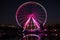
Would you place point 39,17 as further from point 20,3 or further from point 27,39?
point 27,39

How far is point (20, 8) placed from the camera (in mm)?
5848

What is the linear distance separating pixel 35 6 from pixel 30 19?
0.44 metres

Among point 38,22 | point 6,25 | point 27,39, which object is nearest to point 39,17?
point 38,22

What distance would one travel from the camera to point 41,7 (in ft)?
19.2

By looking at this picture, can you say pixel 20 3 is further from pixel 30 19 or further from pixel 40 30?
pixel 40 30

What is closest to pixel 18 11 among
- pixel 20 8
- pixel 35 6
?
pixel 20 8

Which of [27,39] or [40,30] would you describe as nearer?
[27,39]

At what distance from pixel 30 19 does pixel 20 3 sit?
0.59 meters

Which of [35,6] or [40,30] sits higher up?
[35,6]

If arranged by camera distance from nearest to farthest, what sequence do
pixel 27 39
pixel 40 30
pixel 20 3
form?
1. pixel 27 39
2. pixel 40 30
3. pixel 20 3

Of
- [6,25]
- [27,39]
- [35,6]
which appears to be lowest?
[27,39]

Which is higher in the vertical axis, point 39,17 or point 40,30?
point 39,17

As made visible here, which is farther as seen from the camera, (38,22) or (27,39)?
(38,22)

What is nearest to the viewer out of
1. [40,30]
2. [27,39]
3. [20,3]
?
[27,39]
